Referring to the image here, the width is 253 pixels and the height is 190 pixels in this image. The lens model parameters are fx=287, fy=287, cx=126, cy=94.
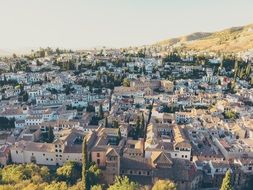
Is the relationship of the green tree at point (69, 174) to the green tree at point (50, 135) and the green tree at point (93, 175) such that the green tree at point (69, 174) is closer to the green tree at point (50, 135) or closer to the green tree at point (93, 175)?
the green tree at point (93, 175)

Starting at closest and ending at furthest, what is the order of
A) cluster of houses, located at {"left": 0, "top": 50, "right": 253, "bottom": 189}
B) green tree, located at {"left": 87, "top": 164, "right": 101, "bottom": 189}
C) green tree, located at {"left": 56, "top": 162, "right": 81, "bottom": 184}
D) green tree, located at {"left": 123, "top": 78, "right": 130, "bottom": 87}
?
green tree, located at {"left": 87, "top": 164, "right": 101, "bottom": 189}
green tree, located at {"left": 56, "top": 162, "right": 81, "bottom": 184}
cluster of houses, located at {"left": 0, "top": 50, "right": 253, "bottom": 189}
green tree, located at {"left": 123, "top": 78, "right": 130, "bottom": 87}

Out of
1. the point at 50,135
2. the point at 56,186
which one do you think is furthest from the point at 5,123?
the point at 56,186

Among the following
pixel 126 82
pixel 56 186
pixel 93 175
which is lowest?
pixel 93 175

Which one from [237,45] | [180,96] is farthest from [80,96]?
[237,45]

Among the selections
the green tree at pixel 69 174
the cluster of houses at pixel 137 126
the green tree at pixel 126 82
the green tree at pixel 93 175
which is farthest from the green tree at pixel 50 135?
the green tree at pixel 126 82

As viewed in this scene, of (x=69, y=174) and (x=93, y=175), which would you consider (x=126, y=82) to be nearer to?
(x=69, y=174)

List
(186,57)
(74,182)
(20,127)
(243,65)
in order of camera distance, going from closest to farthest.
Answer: (74,182) < (20,127) < (243,65) < (186,57)

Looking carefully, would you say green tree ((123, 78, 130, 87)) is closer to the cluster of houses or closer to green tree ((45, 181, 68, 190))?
the cluster of houses

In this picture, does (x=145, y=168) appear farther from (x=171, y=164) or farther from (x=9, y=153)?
(x=9, y=153)

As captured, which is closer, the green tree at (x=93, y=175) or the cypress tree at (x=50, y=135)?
the green tree at (x=93, y=175)

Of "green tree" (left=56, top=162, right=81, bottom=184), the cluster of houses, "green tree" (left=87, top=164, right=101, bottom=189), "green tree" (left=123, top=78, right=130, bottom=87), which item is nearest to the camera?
"green tree" (left=87, top=164, right=101, bottom=189)

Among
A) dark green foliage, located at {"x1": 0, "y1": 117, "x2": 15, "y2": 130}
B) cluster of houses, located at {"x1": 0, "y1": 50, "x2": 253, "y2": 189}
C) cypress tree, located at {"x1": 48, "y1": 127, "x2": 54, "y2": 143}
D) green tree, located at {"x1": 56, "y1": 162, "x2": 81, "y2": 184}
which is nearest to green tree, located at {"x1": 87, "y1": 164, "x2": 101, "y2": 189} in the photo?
cluster of houses, located at {"x1": 0, "y1": 50, "x2": 253, "y2": 189}
